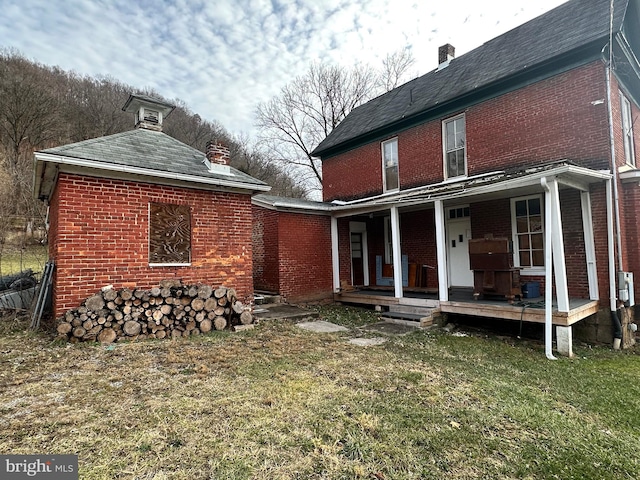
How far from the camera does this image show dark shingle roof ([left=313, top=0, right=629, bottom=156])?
7.62 meters

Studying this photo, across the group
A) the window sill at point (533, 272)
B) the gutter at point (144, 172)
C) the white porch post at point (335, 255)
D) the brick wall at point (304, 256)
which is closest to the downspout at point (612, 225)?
the window sill at point (533, 272)

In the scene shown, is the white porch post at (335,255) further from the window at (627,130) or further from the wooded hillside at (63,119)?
the wooded hillside at (63,119)

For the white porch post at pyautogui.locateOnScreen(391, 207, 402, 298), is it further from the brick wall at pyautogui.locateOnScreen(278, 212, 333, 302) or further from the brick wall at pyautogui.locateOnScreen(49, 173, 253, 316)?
the brick wall at pyautogui.locateOnScreen(49, 173, 253, 316)

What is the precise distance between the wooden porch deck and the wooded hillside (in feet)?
52.0

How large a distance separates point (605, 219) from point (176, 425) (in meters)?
8.59

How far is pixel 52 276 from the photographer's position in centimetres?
661

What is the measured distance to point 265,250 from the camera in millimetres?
11047

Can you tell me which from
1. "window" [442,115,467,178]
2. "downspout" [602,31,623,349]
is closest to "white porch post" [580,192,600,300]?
"downspout" [602,31,623,349]

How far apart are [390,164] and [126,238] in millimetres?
8620

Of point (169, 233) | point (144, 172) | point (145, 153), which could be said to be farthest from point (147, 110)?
point (169, 233)

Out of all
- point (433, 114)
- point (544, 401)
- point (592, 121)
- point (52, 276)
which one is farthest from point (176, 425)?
point (433, 114)

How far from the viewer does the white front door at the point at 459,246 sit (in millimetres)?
10016

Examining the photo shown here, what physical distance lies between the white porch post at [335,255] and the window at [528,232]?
528 centimetres

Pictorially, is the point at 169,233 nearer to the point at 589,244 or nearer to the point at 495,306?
the point at 495,306
